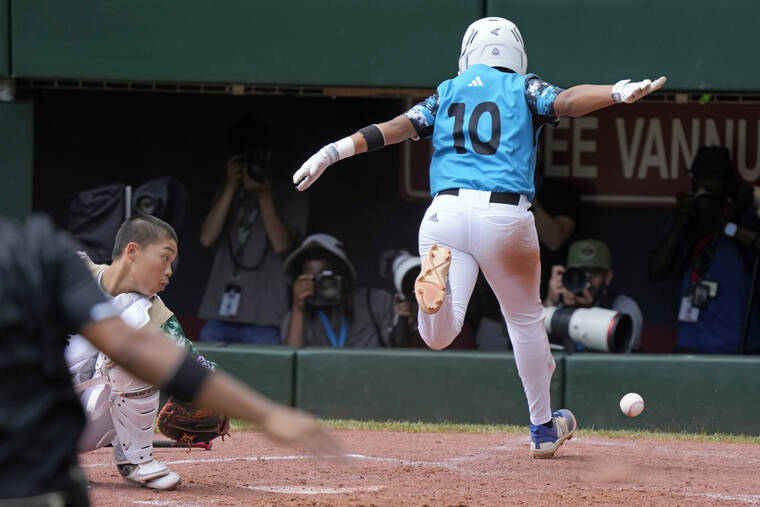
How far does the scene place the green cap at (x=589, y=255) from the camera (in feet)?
23.3

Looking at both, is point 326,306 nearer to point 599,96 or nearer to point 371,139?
point 371,139

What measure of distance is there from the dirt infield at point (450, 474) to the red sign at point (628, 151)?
2550 mm

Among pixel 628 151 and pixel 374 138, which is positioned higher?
pixel 628 151

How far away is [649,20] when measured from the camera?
6.51 meters

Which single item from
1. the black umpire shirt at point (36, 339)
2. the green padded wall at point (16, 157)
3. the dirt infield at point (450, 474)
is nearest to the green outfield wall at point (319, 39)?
the green padded wall at point (16, 157)

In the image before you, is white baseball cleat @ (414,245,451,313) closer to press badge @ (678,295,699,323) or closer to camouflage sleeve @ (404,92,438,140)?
camouflage sleeve @ (404,92,438,140)

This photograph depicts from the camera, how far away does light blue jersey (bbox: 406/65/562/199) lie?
4.58 m

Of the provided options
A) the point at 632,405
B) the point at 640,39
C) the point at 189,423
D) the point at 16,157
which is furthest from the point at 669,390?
the point at 16,157

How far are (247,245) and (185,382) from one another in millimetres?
5697

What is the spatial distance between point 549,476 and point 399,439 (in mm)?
1442

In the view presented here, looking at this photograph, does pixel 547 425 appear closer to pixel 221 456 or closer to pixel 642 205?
pixel 221 456

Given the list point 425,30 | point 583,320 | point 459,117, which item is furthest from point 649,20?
point 459,117

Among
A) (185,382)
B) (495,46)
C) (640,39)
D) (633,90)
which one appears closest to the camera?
(185,382)

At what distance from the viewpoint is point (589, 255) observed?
281 inches
